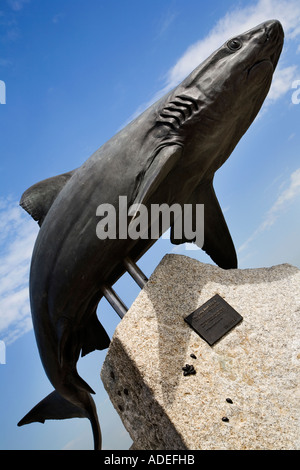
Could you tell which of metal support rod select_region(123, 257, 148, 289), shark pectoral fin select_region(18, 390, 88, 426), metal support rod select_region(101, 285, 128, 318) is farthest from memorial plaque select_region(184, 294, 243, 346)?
shark pectoral fin select_region(18, 390, 88, 426)

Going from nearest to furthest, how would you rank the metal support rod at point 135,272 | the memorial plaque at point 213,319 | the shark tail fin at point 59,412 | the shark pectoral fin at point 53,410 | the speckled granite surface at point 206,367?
1. the speckled granite surface at point 206,367
2. the memorial plaque at point 213,319
3. the metal support rod at point 135,272
4. the shark tail fin at point 59,412
5. the shark pectoral fin at point 53,410

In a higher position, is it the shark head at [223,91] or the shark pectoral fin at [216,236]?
the shark head at [223,91]

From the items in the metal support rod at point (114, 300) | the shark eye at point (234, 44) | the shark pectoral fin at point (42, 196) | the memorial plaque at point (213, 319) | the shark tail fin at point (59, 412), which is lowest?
the shark tail fin at point (59, 412)

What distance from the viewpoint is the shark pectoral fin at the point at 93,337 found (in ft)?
14.9

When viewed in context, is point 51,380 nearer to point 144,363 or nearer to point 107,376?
point 107,376

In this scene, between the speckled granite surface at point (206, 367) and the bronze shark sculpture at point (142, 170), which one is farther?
the bronze shark sculpture at point (142, 170)

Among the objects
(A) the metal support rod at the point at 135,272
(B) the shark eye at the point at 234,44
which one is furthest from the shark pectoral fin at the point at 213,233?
(B) the shark eye at the point at 234,44

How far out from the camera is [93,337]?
461 centimetres

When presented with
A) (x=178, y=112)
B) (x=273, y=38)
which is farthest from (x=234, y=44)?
(x=178, y=112)

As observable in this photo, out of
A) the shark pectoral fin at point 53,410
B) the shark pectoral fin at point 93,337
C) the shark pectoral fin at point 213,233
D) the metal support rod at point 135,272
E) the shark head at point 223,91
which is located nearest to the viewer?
the shark head at point 223,91

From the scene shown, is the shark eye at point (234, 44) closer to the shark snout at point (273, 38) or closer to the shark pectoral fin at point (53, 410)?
the shark snout at point (273, 38)

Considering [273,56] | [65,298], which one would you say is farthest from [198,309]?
[273,56]

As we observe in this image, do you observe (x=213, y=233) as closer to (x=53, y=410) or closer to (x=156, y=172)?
(x=156, y=172)

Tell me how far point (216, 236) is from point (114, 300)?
61.3 inches
